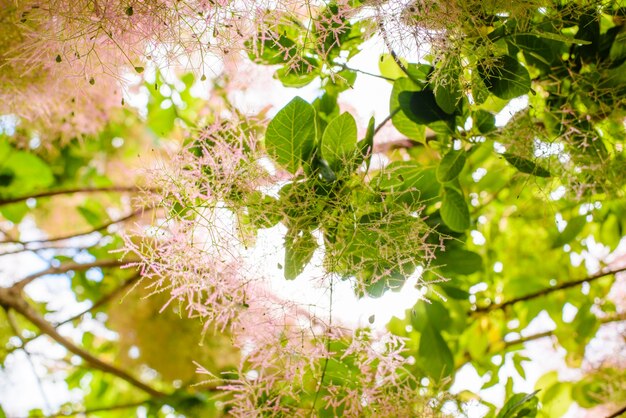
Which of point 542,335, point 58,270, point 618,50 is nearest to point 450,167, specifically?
point 618,50

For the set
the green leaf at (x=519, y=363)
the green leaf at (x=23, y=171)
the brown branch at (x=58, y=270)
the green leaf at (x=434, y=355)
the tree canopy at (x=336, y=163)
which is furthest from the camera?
the green leaf at (x=23, y=171)

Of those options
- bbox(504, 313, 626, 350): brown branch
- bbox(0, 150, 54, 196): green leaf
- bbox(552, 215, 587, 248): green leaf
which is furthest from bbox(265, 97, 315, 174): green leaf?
bbox(0, 150, 54, 196): green leaf

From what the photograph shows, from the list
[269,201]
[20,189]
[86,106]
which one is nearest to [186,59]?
[269,201]

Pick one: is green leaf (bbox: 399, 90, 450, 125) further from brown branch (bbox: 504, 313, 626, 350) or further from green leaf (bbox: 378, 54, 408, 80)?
brown branch (bbox: 504, 313, 626, 350)

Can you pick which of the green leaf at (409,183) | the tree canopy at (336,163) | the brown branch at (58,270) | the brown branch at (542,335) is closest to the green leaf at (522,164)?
the tree canopy at (336,163)

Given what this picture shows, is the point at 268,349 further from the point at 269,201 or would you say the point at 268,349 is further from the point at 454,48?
the point at 454,48

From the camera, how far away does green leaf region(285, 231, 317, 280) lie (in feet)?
2.26

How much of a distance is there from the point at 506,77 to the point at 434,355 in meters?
0.45

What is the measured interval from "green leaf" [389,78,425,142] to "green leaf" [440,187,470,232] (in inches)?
3.5

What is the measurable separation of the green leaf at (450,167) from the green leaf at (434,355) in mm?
296

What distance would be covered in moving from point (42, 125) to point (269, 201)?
84 cm

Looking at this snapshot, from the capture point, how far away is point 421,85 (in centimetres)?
75

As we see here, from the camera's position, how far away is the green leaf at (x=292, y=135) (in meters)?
0.68

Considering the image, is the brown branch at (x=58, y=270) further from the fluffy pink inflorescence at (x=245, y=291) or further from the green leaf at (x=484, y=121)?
the green leaf at (x=484, y=121)
